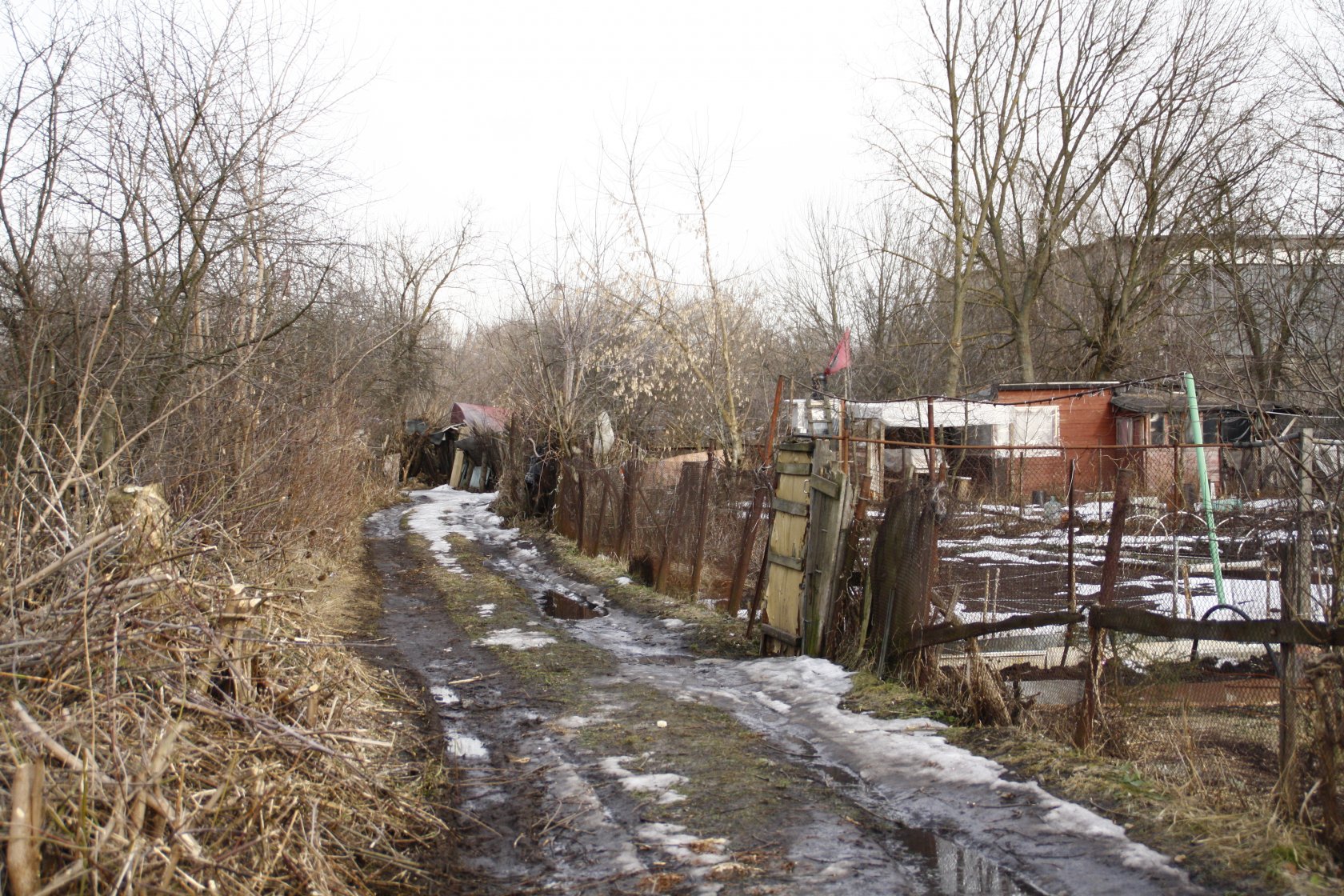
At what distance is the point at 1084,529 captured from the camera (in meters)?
15.7

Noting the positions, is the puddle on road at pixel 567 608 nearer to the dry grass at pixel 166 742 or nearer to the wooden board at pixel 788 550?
the wooden board at pixel 788 550

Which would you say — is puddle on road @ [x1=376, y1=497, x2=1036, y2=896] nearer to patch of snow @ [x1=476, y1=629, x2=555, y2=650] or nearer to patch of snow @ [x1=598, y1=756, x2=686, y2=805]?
patch of snow @ [x1=476, y1=629, x2=555, y2=650]

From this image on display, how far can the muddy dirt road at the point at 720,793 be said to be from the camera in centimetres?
411

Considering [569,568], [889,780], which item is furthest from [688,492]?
[889,780]

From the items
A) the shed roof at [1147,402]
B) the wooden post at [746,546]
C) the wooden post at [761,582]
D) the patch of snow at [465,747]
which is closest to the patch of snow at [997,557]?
the wooden post at [746,546]

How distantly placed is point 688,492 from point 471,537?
30.5 feet

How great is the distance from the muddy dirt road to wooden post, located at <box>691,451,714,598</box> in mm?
2334

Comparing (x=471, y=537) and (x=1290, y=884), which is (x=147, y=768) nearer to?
(x=1290, y=884)

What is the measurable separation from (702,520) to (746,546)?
51.5 inches

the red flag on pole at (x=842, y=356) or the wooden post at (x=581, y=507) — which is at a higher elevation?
the red flag on pole at (x=842, y=356)

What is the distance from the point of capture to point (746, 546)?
1006 centimetres

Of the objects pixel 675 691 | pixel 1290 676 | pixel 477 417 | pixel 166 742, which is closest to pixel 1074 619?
pixel 1290 676

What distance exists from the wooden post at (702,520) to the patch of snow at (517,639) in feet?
7.39

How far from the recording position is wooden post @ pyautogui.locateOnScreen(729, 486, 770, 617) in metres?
10.0
